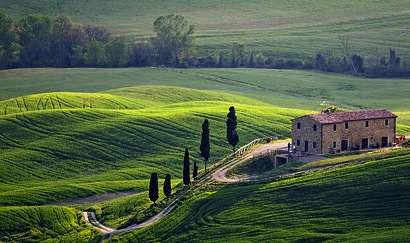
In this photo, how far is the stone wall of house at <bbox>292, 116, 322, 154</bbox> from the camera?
97562mm

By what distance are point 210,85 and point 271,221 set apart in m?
Result: 90.0

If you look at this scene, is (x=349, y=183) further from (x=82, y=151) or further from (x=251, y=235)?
(x=82, y=151)

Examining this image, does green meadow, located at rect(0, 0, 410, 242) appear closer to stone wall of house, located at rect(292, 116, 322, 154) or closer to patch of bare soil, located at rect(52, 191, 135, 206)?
patch of bare soil, located at rect(52, 191, 135, 206)

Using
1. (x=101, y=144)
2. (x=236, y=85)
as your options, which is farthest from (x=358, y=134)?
(x=236, y=85)

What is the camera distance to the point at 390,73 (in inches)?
7303

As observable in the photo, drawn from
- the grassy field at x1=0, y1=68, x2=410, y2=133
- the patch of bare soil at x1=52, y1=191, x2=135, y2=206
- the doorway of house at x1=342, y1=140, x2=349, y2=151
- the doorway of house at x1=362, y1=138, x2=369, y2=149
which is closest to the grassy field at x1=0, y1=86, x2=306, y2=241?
the patch of bare soil at x1=52, y1=191, x2=135, y2=206

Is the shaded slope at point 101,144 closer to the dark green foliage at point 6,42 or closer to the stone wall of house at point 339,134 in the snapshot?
the stone wall of house at point 339,134

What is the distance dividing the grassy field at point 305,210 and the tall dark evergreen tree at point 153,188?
3.73 meters

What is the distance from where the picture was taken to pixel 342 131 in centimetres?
9850

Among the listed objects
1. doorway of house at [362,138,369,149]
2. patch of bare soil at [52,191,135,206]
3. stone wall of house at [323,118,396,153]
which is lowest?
patch of bare soil at [52,191,135,206]

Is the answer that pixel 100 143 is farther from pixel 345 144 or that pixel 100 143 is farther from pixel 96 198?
pixel 345 144

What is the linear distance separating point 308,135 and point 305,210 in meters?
16.1

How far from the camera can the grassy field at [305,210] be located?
77688mm

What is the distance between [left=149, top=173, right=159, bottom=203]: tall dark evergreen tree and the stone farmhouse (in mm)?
13521
